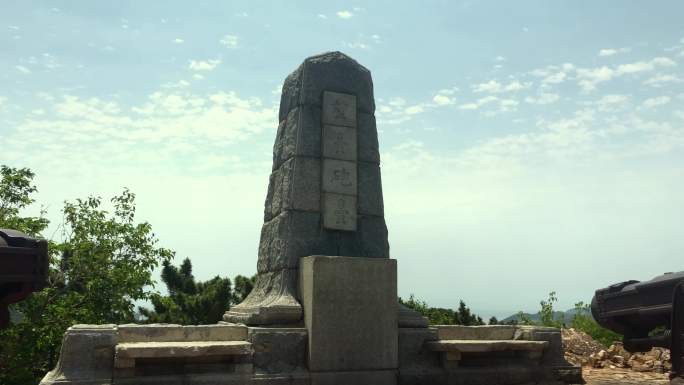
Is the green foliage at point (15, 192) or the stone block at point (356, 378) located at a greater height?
the green foliage at point (15, 192)

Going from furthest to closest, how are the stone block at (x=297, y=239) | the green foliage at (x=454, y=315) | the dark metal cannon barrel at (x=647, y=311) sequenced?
the green foliage at (x=454, y=315), the stone block at (x=297, y=239), the dark metal cannon barrel at (x=647, y=311)

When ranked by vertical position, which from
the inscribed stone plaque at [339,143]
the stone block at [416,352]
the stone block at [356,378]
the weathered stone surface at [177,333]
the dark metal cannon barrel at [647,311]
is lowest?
the stone block at [356,378]

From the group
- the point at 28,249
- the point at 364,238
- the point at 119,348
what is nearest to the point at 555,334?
the point at 364,238

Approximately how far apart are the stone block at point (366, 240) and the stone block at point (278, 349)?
1.23 meters

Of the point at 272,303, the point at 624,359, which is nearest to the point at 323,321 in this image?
the point at 272,303

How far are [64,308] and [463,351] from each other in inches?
283

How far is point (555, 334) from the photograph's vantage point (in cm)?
680

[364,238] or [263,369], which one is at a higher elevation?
[364,238]

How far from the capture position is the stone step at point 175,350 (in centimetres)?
496

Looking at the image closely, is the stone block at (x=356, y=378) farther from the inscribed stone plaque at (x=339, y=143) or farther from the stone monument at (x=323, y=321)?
the inscribed stone plaque at (x=339, y=143)

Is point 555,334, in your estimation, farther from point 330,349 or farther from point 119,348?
point 119,348

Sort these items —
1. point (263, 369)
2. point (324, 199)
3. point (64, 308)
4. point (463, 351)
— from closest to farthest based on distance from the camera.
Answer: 1. point (263, 369)
2. point (463, 351)
3. point (324, 199)
4. point (64, 308)

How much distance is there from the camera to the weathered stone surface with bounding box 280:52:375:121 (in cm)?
700

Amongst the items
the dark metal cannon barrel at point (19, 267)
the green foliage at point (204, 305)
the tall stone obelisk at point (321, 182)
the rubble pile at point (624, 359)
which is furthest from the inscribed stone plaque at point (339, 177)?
the green foliage at point (204, 305)
